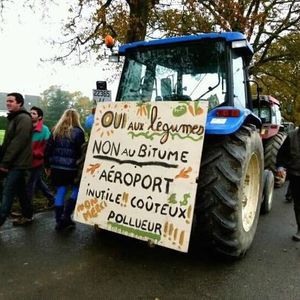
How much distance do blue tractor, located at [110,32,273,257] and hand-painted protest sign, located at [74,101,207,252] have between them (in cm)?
24

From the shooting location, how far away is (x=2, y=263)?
414cm

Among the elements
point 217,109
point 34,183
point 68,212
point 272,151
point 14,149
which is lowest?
point 68,212

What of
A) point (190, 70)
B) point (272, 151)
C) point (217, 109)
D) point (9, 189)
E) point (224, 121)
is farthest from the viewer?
point (272, 151)

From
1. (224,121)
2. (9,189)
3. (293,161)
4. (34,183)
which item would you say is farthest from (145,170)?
(34,183)

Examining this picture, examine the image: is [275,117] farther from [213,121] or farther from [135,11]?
[213,121]

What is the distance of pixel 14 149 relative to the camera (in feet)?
16.8

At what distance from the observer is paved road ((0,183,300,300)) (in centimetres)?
359

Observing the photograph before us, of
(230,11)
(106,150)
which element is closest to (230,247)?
(106,150)

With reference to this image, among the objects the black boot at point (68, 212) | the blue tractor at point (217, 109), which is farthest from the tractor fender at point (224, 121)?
the black boot at point (68, 212)

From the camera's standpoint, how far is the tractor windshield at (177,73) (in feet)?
15.8

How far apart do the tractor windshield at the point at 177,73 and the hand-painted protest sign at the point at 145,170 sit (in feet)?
2.62

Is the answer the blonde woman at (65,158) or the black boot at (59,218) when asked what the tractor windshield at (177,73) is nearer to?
the blonde woman at (65,158)

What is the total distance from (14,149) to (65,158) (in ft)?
2.08

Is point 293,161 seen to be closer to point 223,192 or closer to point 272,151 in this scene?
point 223,192
